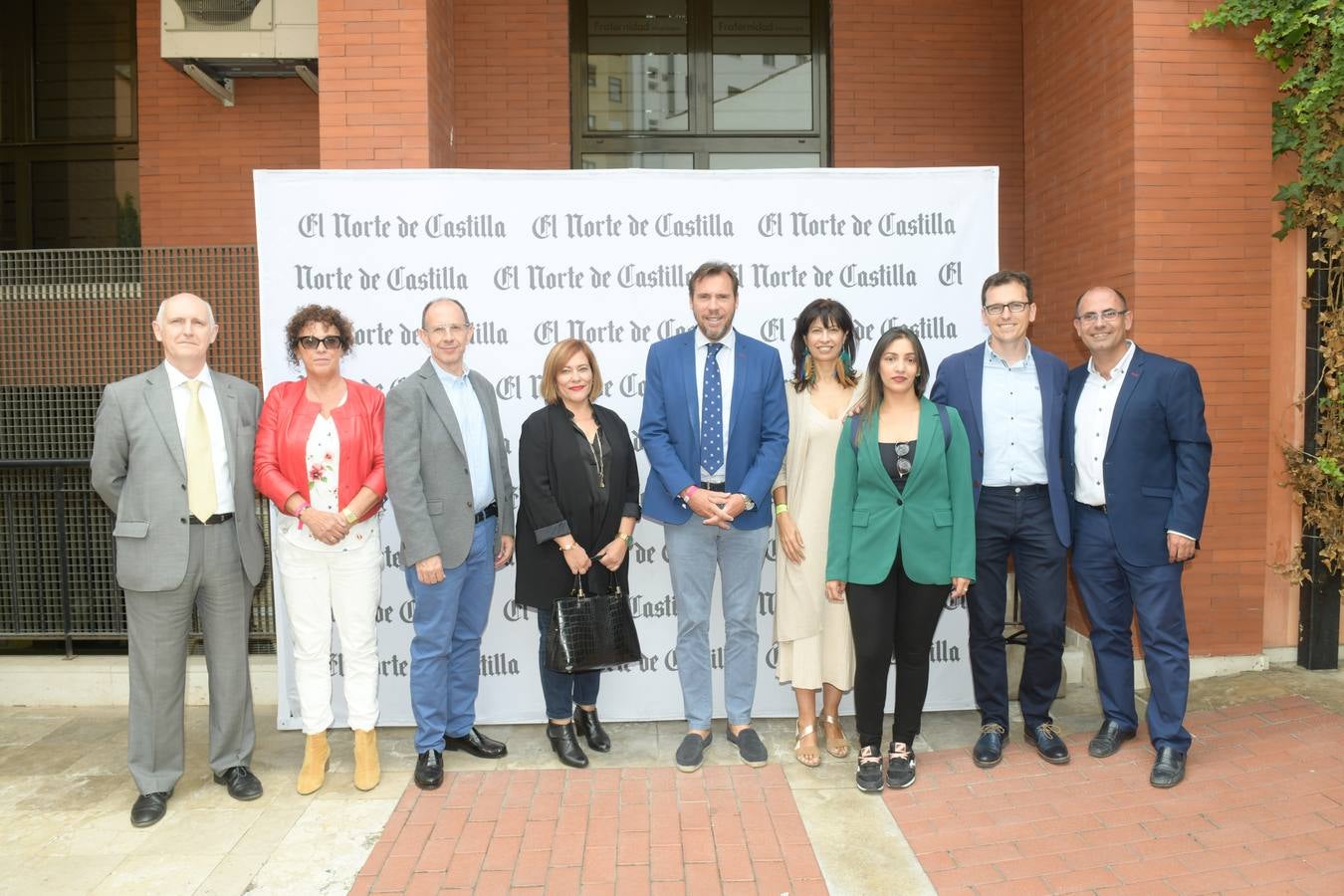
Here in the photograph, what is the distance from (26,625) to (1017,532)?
579 cm

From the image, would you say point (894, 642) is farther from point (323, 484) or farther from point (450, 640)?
point (323, 484)

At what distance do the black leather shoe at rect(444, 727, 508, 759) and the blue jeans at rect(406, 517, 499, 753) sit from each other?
0.06 metres

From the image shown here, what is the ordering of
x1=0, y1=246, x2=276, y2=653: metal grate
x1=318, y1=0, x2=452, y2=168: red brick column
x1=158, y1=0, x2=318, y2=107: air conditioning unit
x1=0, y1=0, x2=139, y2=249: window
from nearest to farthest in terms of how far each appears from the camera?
x1=318, y1=0, x2=452, y2=168: red brick column
x1=0, y1=246, x2=276, y2=653: metal grate
x1=158, y1=0, x2=318, y2=107: air conditioning unit
x1=0, y1=0, x2=139, y2=249: window

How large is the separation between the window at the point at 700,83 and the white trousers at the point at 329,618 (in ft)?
15.7

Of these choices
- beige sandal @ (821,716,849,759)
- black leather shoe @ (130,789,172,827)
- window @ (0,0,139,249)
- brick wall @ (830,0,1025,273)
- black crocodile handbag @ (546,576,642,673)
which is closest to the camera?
black leather shoe @ (130,789,172,827)

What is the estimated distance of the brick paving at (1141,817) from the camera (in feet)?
11.0

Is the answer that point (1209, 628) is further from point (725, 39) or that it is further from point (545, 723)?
point (725, 39)

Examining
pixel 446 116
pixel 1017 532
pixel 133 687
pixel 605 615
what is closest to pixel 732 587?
pixel 605 615

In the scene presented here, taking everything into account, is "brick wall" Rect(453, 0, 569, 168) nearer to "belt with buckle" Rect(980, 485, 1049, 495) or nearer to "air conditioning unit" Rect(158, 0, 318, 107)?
"air conditioning unit" Rect(158, 0, 318, 107)

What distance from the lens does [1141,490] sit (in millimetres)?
4109

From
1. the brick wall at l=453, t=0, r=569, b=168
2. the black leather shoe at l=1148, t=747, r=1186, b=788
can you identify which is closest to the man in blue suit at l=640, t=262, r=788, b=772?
the black leather shoe at l=1148, t=747, r=1186, b=788

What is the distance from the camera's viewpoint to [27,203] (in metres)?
8.60

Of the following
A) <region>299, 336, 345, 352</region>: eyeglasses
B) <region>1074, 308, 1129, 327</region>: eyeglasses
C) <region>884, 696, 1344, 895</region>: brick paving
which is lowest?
<region>884, 696, 1344, 895</region>: brick paving

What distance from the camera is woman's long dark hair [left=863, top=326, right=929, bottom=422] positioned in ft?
13.1
